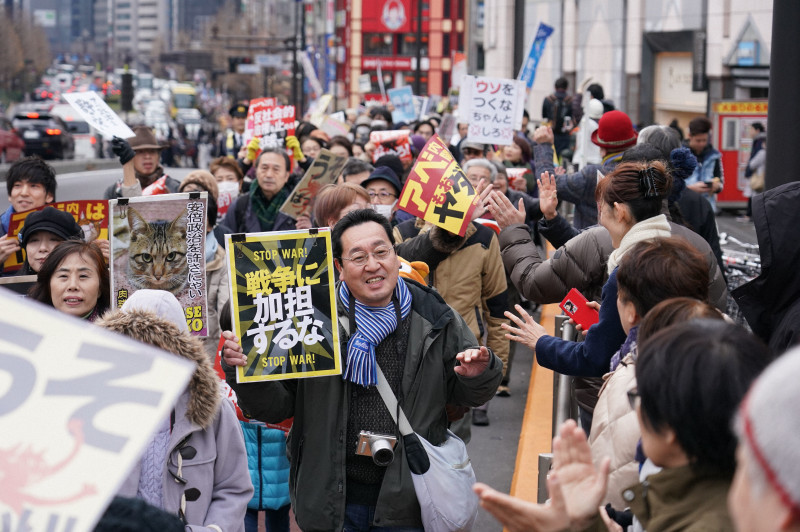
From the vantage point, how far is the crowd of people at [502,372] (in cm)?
227

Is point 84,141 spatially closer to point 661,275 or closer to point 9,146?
point 9,146

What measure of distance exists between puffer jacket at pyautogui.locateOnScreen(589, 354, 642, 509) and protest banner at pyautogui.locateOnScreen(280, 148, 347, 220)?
15.9 feet

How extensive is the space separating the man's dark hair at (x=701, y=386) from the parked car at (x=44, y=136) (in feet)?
121

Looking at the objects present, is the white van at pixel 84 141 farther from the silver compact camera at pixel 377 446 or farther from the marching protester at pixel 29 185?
the silver compact camera at pixel 377 446

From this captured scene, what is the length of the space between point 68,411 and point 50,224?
12.4 ft

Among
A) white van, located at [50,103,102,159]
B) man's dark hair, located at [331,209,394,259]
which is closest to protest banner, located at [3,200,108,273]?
man's dark hair, located at [331,209,394,259]

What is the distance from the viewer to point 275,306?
3.88m

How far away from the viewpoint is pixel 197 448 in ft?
11.3

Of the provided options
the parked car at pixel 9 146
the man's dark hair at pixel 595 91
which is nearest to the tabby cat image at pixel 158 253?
the man's dark hair at pixel 595 91

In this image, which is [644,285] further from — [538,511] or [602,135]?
[602,135]

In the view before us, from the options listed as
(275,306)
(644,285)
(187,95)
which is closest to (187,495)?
(275,306)

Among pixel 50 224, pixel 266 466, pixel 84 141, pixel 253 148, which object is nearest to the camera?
pixel 266 466

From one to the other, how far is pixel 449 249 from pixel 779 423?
182 inches

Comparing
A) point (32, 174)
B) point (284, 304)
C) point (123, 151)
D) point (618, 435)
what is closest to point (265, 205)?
point (123, 151)
